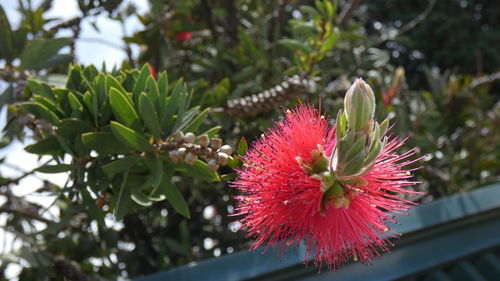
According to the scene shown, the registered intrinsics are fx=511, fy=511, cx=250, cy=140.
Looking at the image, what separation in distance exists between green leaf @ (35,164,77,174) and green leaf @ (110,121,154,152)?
16 centimetres

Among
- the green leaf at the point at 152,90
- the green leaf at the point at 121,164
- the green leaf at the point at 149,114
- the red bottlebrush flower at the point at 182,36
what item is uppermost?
the red bottlebrush flower at the point at 182,36

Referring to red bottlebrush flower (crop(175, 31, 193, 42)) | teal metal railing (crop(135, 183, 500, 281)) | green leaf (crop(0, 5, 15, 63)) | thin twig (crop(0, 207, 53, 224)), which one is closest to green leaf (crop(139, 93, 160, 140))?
teal metal railing (crop(135, 183, 500, 281))

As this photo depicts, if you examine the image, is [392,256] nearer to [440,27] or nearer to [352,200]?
[352,200]

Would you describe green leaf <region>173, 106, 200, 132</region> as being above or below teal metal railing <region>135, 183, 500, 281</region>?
above

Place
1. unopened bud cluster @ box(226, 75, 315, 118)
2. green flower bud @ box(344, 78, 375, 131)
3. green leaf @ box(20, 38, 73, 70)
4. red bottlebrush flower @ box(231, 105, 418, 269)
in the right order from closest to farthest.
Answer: green flower bud @ box(344, 78, 375, 131) → red bottlebrush flower @ box(231, 105, 418, 269) → unopened bud cluster @ box(226, 75, 315, 118) → green leaf @ box(20, 38, 73, 70)

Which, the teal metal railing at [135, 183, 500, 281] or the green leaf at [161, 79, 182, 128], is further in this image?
the teal metal railing at [135, 183, 500, 281]

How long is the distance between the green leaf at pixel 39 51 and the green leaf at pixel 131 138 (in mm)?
532

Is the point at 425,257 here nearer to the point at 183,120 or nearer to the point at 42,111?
the point at 183,120

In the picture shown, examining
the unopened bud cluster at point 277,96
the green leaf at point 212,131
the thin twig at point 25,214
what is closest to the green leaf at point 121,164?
the green leaf at point 212,131

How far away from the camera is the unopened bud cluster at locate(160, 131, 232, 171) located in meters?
0.91

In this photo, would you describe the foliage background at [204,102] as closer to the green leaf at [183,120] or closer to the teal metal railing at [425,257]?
the green leaf at [183,120]

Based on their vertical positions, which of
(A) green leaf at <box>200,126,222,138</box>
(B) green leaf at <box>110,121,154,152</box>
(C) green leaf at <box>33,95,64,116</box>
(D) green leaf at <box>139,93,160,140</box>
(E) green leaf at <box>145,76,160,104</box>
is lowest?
(A) green leaf at <box>200,126,222,138</box>

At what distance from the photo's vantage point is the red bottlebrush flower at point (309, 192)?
2.72 feet

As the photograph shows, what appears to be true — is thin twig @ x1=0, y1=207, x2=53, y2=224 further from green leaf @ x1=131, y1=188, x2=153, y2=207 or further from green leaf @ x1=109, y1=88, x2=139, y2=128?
green leaf @ x1=109, y1=88, x2=139, y2=128
